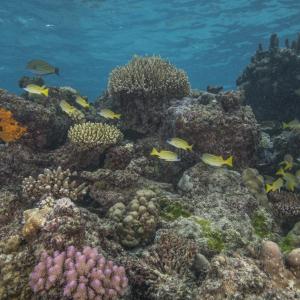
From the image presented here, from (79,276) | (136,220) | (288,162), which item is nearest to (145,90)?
(136,220)

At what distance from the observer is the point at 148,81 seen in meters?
8.45

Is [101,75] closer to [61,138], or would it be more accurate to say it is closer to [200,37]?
[200,37]

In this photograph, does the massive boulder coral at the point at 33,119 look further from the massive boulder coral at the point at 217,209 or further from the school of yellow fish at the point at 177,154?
the massive boulder coral at the point at 217,209

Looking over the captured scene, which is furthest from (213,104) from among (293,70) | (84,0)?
(84,0)

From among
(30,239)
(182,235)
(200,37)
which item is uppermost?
(30,239)

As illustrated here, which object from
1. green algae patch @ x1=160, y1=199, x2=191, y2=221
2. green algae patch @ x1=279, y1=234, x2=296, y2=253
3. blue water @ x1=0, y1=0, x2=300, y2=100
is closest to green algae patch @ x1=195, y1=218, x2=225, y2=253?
green algae patch @ x1=160, y1=199, x2=191, y2=221

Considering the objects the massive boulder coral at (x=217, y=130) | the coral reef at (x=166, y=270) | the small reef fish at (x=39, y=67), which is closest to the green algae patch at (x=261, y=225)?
the massive boulder coral at (x=217, y=130)

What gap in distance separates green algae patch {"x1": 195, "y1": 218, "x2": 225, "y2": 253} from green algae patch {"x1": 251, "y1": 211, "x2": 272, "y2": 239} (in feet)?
3.38

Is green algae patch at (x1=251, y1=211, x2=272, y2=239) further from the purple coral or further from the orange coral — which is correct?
the orange coral

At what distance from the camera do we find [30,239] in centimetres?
431

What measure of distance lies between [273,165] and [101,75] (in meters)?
55.6

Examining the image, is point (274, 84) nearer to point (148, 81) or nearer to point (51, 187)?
point (148, 81)

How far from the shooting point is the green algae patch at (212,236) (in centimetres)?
508

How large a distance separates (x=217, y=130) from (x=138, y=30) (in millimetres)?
Answer: 33075
